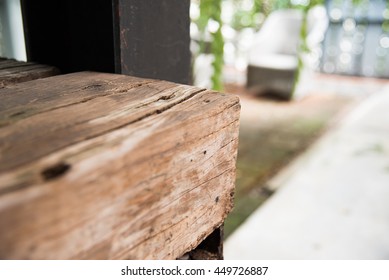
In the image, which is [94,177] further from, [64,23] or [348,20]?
[348,20]

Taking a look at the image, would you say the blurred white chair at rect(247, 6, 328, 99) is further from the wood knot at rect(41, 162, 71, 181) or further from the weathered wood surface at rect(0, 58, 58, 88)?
the wood knot at rect(41, 162, 71, 181)

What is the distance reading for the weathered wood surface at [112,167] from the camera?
1.30 feet

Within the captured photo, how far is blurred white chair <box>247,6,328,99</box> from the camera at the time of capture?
18.7 ft

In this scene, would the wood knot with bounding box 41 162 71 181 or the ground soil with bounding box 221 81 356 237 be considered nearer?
the wood knot with bounding box 41 162 71 181

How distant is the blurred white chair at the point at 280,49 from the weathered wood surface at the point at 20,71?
5051 mm

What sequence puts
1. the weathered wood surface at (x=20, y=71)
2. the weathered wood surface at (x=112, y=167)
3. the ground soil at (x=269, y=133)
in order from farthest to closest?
the ground soil at (x=269, y=133) → the weathered wood surface at (x=20, y=71) → the weathered wood surface at (x=112, y=167)

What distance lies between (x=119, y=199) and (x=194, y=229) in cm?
21

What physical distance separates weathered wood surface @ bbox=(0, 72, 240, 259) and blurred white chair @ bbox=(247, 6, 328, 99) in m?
5.16

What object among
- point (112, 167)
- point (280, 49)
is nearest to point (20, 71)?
point (112, 167)

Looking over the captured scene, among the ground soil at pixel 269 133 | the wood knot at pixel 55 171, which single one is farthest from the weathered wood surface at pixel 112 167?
the ground soil at pixel 269 133

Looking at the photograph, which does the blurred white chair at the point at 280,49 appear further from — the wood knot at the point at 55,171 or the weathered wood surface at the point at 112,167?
the wood knot at the point at 55,171

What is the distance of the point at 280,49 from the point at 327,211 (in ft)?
13.9

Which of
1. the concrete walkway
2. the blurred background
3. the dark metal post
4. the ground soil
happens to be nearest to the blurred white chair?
the blurred background

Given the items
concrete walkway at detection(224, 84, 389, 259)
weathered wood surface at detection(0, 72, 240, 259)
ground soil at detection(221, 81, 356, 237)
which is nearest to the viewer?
weathered wood surface at detection(0, 72, 240, 259)
